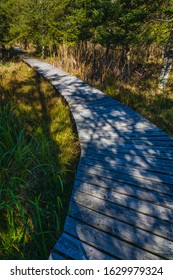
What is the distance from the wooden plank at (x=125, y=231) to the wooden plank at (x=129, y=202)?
0.70ft

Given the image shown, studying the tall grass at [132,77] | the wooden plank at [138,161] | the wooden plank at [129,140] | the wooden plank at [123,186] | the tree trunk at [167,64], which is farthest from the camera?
the tree trunk at [167,64]

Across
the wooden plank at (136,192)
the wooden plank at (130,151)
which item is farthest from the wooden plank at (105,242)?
the wooden plank at (130,151)

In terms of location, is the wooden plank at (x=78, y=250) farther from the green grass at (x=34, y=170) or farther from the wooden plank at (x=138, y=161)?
the wooden plank at (x=138, y=161)

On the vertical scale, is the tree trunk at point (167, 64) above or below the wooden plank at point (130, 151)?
above

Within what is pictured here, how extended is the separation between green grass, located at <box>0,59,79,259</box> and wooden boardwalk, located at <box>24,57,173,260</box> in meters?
0.24

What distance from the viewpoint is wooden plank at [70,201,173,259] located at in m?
1.56

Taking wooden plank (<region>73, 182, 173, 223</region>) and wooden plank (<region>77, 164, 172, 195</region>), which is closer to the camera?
wooden plank (<region>73, 182, 173, 223</region>)

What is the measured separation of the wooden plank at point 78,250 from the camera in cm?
151

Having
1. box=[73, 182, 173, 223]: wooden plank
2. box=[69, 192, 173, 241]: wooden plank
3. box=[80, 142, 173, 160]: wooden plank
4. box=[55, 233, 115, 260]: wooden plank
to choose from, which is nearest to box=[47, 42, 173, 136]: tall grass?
box=[80, 142, 173, 160]: wooden plank

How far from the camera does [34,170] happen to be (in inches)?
103

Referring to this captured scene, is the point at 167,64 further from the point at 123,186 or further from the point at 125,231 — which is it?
the point at 125,231

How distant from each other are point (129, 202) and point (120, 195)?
0.13m

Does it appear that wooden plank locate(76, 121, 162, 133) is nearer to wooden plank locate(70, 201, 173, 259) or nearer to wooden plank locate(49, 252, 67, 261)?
wooden plank locate(70, 201, 173, 259)
